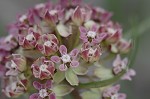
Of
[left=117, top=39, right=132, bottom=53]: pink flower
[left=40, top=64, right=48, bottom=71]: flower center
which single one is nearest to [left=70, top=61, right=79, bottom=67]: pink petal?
[left=40, top=64, right=48, bottom=71]: flower center

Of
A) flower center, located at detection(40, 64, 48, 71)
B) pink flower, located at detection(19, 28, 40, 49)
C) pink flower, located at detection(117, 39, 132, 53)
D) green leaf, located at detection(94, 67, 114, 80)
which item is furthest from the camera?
pink flower, located at detection(117, 39, 132, 53)

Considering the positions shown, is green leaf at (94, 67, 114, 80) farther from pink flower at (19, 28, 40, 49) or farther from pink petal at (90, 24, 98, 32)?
pink flower at (19, 28, 40, 49)

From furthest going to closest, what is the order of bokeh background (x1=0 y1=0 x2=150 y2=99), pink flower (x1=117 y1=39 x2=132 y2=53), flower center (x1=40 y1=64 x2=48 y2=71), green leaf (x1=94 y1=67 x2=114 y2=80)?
bokeh background (x1=0 y1=0 x2=150 y2=99) < pink flower (x1=117 y1=39 x2=132 y2=53) < green leaf (x1=94 y1=67 x2=114 y2=80) < flower center (x1=40 y1=64 x2=48 y2=71)

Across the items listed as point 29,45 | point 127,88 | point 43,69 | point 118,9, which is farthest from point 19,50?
point 118,9

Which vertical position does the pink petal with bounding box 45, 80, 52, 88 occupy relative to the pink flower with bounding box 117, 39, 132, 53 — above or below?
below

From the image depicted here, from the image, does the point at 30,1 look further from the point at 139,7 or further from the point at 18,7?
the point at 139,7

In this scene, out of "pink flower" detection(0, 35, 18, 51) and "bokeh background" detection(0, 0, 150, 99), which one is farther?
"bokeh background" detection(0, 0, 150, 99)

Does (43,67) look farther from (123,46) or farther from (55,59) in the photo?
(123,46)
